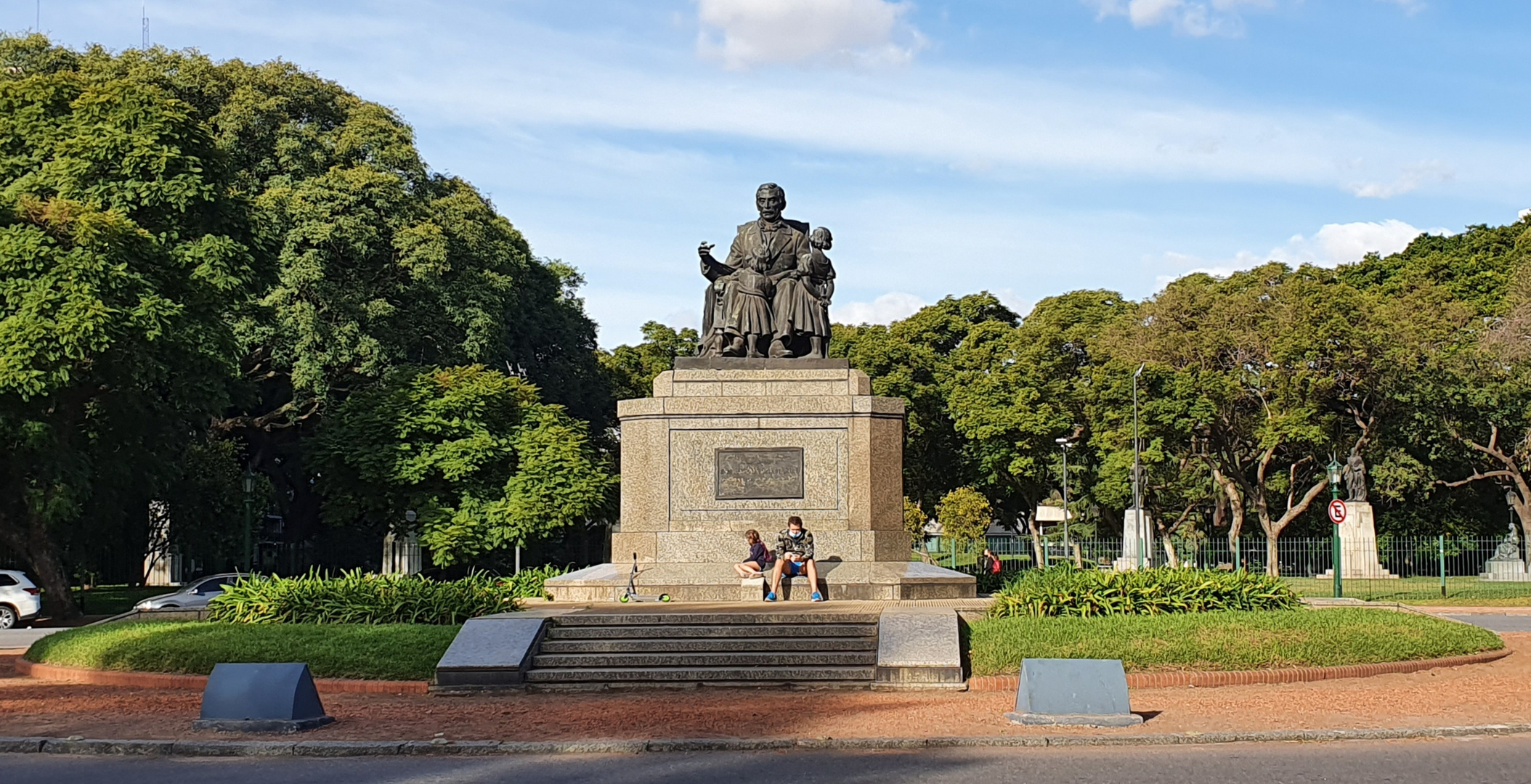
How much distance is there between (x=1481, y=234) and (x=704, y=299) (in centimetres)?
4384

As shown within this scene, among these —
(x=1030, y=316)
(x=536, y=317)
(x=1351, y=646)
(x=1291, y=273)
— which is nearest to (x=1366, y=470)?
(x=1291, y=273)

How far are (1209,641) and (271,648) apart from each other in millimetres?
9841

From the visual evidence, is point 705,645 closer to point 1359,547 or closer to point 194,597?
point 194,597

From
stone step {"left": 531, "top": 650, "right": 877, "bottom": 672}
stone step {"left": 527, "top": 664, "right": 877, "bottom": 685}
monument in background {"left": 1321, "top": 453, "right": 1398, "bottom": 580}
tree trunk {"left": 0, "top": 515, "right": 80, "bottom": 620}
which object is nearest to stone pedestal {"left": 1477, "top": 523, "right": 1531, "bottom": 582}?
monument in background {"left": 1321, "top": 453, "right": 1398, "bottom": 580}

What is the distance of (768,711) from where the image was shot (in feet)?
47.8

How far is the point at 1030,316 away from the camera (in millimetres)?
64562

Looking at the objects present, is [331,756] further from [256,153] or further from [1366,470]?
[1366,470]

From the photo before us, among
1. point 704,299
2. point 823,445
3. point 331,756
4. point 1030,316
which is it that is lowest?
point 331,756

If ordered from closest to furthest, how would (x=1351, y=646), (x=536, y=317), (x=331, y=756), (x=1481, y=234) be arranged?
(x=331, y=756), (x=1351, y=646), (x=536, y=317), (x=1481, y=234)

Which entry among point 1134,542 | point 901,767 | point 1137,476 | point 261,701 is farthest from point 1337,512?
point 261,701

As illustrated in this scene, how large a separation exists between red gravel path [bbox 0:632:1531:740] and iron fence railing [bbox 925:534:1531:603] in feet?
64.1

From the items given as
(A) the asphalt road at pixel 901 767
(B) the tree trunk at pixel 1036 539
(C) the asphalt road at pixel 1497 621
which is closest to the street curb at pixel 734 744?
(A) the asphalt road at pixel 901 767

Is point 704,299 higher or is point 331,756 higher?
point 704,299

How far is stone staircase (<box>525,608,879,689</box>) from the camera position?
1667 cm
